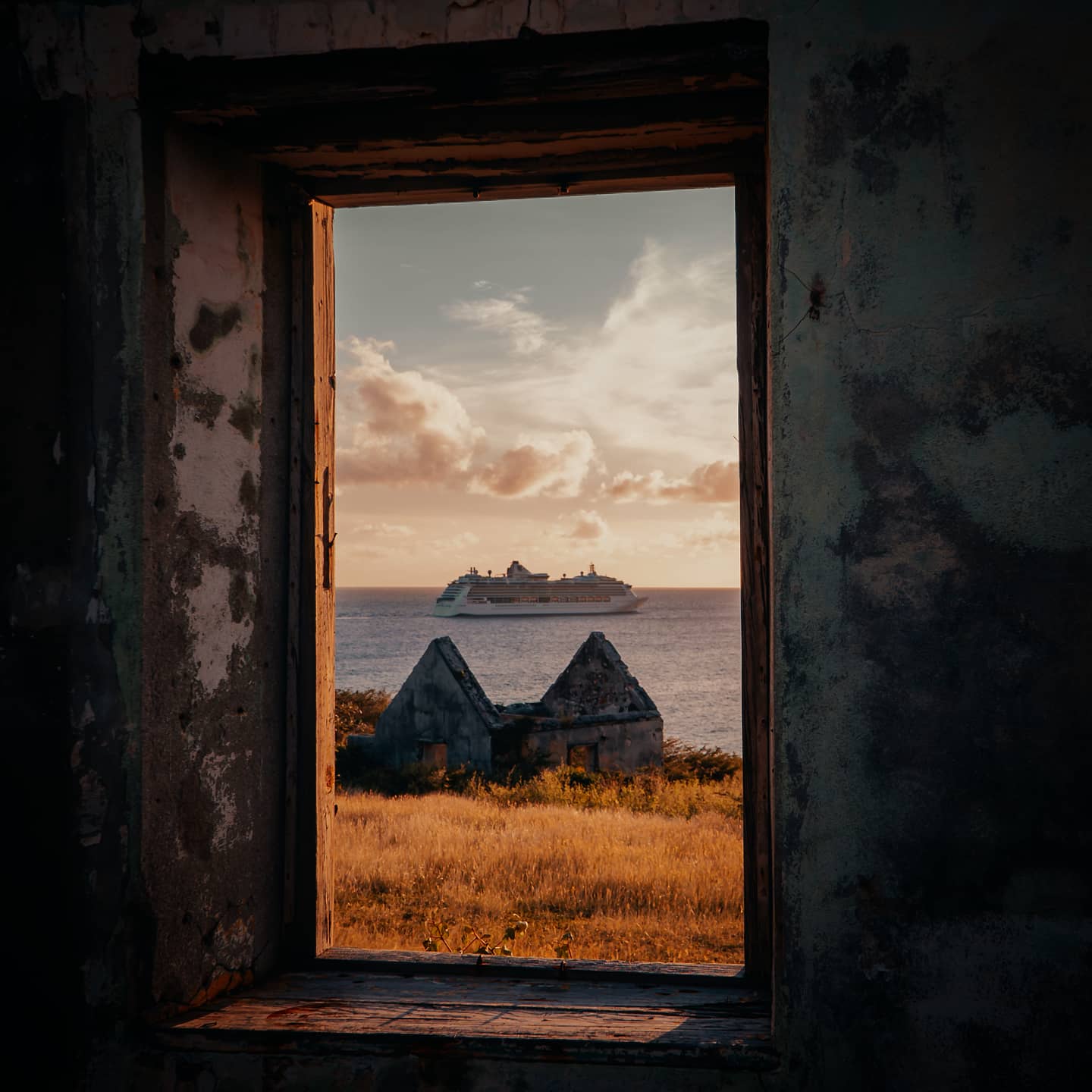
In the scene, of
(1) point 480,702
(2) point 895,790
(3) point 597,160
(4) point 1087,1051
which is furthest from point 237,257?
(1) point 480,702

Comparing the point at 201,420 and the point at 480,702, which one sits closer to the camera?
the point at 201,420

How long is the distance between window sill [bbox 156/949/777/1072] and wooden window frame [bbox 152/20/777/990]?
186 mm

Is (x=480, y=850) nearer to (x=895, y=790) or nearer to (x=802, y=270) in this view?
(x=895, y=790)

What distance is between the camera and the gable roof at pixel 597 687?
1292 cm

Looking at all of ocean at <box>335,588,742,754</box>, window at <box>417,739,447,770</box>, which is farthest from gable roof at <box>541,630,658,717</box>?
ocean at <box>335,588,742,754</box>

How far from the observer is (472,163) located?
2.44 m

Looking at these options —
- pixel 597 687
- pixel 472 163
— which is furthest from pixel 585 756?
pixel 472 163

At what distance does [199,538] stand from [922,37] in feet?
7.12

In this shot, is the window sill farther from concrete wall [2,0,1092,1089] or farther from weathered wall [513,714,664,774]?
weathered wall [513,714,664,774]

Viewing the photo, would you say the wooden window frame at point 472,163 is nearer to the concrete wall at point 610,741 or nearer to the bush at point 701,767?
the concrete wall at point 610,741

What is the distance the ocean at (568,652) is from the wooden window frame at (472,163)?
1630 cm

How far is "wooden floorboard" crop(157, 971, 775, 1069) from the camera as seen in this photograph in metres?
1.89

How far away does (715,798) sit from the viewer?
9.95 meters

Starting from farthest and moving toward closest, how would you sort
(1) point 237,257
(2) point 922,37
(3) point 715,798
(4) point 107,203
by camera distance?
(3) point 715,798 → (1) point 237,257 → (4) point 107,203 → (2) point 922,37
